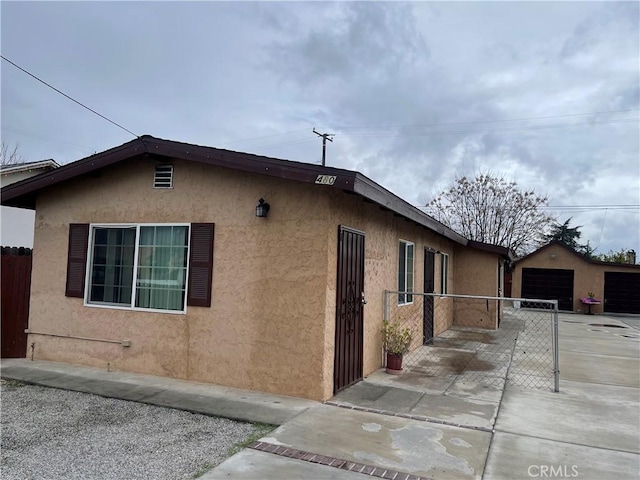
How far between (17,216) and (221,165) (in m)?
12.4

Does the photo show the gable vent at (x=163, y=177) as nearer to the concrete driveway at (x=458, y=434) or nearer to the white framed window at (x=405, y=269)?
the concrete driveway at (x=458, y=434)

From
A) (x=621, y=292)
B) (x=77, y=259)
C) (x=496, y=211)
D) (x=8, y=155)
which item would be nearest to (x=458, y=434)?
(x=77, y=259)

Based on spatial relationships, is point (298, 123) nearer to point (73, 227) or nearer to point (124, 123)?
point (124, 123)

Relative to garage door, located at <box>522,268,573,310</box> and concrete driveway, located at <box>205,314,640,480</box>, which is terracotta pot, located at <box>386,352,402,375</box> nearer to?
concrete driveway, located at <box>205,314,640,480</box>

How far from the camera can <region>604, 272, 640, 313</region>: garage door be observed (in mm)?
21078

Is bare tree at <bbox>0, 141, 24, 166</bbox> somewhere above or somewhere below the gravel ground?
above

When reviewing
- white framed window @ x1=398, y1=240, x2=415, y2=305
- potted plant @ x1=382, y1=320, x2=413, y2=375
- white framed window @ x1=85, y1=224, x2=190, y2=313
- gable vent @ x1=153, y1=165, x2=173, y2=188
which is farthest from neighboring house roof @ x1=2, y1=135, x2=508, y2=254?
potted plant @ x1=382, y1=320, x2=413, y2=375

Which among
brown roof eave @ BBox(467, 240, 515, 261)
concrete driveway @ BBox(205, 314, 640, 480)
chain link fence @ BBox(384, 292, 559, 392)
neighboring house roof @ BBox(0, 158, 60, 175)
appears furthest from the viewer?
brown roof eave @ BBox(467, 240, 515, 261)

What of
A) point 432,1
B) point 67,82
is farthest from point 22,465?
point 67,82

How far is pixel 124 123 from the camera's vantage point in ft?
51.2

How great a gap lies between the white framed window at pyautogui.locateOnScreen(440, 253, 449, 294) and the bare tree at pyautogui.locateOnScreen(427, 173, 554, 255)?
1380cm

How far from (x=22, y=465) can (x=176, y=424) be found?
130 cm

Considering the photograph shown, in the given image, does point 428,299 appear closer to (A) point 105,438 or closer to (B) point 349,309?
(B) point 349,309

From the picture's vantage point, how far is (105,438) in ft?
13.3
